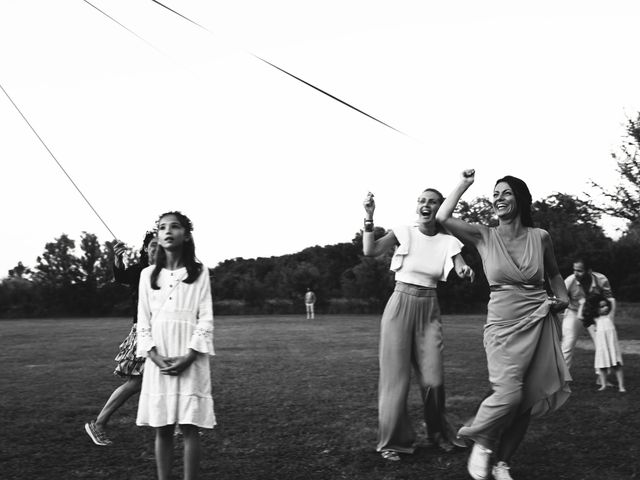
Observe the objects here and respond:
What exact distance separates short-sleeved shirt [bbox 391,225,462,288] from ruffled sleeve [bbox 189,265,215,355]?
2.06 m

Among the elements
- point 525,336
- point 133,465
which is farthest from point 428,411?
point 133,465

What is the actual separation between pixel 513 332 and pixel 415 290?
1.22 m

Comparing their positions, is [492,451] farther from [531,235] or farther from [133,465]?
[133,465]

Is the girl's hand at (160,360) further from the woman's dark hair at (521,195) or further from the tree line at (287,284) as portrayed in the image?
the tree line at (287,284)

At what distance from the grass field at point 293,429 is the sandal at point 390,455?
70 mm

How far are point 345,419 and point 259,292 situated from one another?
4924 centimetres

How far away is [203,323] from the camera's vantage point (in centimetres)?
426

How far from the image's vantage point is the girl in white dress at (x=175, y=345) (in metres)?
4.13

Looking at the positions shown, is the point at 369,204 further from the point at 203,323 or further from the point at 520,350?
the point at 203,323

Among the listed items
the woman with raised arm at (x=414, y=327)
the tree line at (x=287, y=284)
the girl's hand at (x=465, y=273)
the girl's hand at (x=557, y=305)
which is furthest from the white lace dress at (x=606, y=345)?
the tree line at (x=287, y=284)

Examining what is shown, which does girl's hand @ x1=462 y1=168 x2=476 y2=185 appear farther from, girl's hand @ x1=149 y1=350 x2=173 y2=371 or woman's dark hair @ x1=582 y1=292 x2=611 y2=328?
woman's dark hair @ x1=582 y1=292 x2=611 y2=328

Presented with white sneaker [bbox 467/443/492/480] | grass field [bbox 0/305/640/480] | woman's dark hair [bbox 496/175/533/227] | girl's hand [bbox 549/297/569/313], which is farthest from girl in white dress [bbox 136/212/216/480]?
girl's hand [bbox 549/297/569/313]

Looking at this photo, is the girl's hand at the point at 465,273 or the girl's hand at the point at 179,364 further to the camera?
the girl's hand at the point at 465,273

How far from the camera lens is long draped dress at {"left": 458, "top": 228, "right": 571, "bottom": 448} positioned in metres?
4.55
